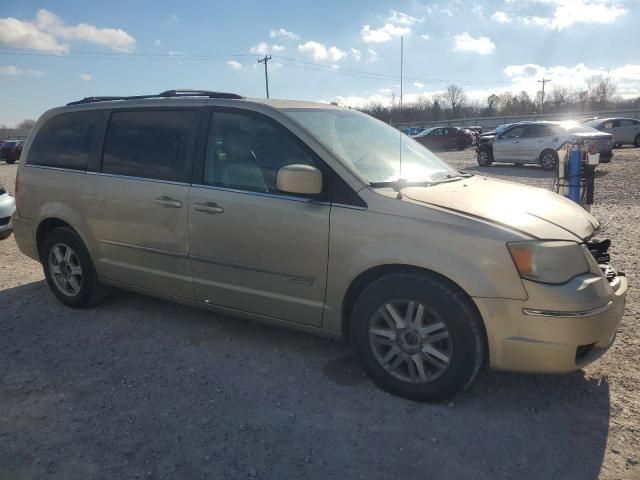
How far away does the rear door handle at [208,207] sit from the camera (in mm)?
3475

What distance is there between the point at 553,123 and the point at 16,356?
16.6m

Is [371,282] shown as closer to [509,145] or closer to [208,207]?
[208,207]

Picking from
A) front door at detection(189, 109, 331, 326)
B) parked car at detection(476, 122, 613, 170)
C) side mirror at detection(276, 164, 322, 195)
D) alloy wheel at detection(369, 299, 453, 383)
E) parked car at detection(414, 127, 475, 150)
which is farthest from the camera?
parked car at detection(414, 127, 475, 150)

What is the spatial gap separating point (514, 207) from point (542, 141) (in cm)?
1485

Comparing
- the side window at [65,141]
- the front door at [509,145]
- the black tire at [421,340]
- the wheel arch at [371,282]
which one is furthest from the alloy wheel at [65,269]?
the front door at [509,145]

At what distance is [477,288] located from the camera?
271cm

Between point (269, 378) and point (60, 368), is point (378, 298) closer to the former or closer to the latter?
point (269, 378)

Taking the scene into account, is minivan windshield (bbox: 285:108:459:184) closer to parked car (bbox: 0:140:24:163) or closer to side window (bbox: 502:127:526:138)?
side window (bbox: 502:127:526:138)

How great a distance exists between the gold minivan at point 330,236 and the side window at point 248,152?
0.01 metres

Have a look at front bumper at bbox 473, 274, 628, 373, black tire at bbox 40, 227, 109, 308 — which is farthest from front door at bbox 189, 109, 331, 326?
black tire at bbox 40, 227, 109, 308

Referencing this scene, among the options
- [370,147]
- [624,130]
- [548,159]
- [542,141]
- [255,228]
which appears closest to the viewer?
[255,228]

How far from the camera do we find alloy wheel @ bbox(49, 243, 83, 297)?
177 inches

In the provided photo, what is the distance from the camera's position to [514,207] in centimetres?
304

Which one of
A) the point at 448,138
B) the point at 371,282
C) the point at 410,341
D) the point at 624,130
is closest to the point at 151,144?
the point at 371,282
